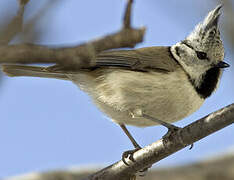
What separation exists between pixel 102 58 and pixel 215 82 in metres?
1.13

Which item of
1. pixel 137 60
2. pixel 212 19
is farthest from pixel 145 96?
pixel 212 19

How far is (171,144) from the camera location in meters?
3.17

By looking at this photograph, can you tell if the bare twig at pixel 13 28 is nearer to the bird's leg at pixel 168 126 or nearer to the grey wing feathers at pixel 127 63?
the bird's leg at pixel 168 126

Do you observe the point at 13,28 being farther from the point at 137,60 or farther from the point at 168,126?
the point at 137,60

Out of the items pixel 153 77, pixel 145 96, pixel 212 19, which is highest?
pixel 212 19

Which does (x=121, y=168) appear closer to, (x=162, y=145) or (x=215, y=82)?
(x=162, y=145)

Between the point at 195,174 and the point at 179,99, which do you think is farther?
the point at 195,174

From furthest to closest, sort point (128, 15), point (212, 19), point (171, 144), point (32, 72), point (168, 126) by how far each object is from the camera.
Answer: point (32, 72) < point (212, 19) < point (168, 126) < point (171, 144) < point (128, 15)

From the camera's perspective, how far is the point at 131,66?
4133 mm

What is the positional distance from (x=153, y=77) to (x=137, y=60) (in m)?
0.34

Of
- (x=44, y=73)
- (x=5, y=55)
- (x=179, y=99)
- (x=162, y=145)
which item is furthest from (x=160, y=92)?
(x=5, y=55)

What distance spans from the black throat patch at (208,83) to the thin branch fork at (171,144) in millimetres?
960

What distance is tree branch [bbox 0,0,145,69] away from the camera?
5.11 feet

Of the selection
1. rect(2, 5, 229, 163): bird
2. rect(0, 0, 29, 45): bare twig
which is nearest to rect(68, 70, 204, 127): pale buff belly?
rect(2, 5, 229, 163): bird
